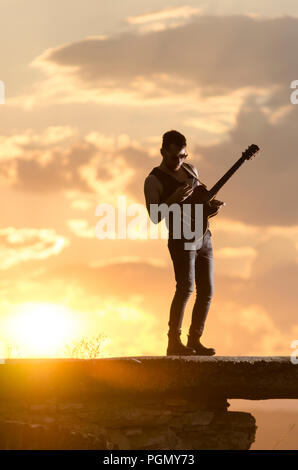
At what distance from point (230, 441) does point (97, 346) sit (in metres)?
6.72

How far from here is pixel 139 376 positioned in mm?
8008

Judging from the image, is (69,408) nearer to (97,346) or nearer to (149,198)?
(149,198)

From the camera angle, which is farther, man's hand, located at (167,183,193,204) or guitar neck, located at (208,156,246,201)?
guitar neck, located at (208,156,246,201)

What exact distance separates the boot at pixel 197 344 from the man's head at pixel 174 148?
1.71 meters

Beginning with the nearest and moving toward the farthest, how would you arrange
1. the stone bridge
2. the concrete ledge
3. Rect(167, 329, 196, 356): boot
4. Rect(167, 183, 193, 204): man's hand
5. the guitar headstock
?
the stone bridge < the concrete ledge < Rect(167, 183, 193, 204): man's hand < Rect(167, 329, 196, 356): boot < the guitar headstock

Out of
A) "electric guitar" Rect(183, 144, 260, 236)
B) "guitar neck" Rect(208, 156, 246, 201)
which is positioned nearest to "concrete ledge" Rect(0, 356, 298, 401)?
"electric guitar" Rect(183, 144, 260, 236)

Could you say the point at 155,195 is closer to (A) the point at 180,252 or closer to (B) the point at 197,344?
(A) the point at 180,252

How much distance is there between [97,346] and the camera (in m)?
14.6

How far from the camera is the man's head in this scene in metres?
8.16

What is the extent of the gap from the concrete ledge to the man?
27cm

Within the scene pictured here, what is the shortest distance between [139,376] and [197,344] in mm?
808

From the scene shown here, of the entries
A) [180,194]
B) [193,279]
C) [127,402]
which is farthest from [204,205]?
A: [127,402]

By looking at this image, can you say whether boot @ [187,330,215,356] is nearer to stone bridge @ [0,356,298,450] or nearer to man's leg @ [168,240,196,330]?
stone bridge @ [0,356,298,450]

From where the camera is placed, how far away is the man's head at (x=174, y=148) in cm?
816
